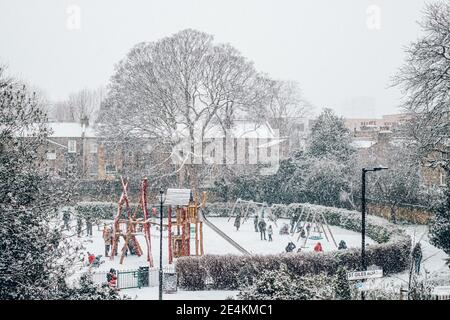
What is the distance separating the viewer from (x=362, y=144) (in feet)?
93.5

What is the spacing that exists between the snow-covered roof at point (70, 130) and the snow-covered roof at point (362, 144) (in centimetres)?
1359

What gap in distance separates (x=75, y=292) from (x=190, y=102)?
60.0 feet

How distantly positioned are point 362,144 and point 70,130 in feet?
50.0

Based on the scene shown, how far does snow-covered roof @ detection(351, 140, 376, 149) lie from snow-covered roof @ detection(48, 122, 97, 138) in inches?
535

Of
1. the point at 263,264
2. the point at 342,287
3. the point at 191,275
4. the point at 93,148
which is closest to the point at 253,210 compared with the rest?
the point at 93,148

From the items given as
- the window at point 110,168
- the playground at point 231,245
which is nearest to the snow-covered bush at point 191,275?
the playground at point 231,245

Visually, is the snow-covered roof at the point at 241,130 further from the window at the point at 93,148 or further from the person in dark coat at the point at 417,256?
the person in dark coat at the point at 417,256

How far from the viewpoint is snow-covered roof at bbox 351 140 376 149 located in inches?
1107

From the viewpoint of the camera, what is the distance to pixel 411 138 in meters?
20.4

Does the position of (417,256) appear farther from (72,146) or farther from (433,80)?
(72,146)

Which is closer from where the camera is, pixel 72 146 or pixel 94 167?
pixel 72 146

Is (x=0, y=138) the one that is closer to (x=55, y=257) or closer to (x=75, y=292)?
(x=55, y=257)
